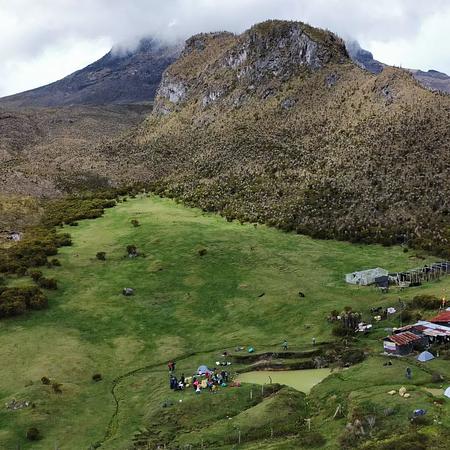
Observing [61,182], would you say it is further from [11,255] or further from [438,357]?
[438,357]

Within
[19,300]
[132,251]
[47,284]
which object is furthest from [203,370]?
[132,251]

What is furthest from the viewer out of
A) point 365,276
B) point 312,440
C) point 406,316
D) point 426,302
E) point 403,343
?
point 365,276

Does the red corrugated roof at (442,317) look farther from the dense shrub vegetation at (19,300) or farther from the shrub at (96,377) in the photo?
the dense shrub vegetation at (19,300)

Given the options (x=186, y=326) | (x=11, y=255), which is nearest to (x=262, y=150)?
(x=11, y=255)

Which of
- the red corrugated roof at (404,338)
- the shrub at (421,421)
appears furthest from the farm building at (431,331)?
the shrub at (421,421)

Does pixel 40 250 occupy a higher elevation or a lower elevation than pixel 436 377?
higher

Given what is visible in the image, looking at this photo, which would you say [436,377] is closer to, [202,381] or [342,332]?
[342,332]

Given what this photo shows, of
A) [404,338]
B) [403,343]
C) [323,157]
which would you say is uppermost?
[323,157]
